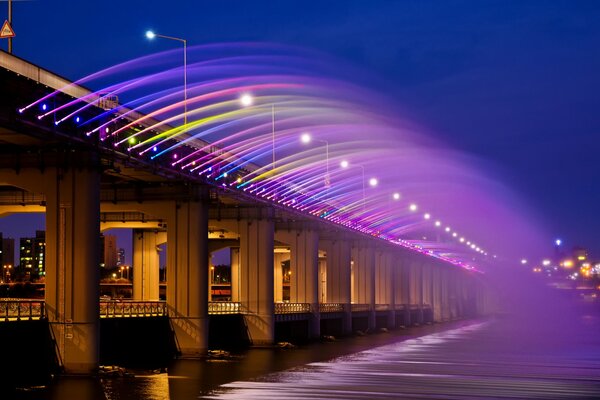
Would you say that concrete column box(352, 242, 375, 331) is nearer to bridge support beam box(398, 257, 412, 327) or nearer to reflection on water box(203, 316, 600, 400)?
bridge support beam box(398, 257, 412, 327)

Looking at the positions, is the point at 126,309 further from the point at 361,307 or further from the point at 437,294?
the point at 437,294

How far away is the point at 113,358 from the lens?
4859 cm

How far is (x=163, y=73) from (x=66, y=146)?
35.0 ft

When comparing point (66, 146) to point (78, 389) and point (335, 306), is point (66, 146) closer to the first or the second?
point (78, 389)

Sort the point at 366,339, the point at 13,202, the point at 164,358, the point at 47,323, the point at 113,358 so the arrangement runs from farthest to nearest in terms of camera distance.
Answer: the point at 366,339 → the point at 13,202 → the point at 164,358 → the point at 113,358 → the point at 47,323

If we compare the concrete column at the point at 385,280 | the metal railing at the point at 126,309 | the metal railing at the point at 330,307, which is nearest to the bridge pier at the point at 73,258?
the metal railing at the point at 126,309

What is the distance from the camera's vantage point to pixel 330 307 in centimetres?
8838

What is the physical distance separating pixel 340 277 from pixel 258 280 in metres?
26.7

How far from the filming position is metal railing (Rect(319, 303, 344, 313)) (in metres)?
85.9

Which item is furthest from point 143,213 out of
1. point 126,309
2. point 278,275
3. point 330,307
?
point 278,275

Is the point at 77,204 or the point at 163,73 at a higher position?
the point at 163,73

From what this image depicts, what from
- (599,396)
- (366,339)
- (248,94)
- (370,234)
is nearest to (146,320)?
(248,94)

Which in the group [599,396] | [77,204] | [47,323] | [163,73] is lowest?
[599,396]

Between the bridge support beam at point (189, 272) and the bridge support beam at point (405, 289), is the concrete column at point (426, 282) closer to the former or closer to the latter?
the bridge support beam at point (405, 289)
